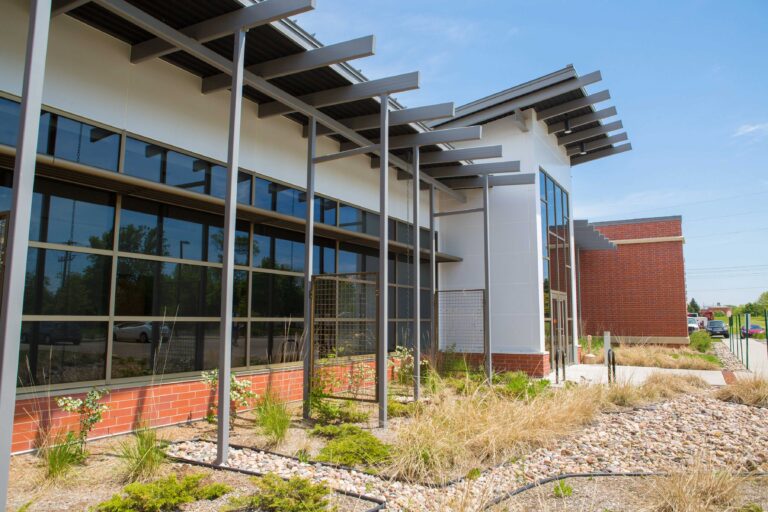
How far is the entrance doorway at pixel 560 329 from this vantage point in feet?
46.0

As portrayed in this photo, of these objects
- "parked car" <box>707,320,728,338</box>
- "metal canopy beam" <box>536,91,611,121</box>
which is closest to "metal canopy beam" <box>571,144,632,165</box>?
"metal canopy beam" <box>536,91,611,121</box>

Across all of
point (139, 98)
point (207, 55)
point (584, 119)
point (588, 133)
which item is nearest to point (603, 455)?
point (207, 55)

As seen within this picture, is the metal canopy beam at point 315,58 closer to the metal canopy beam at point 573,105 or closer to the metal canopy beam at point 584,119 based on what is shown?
the metal canopy beam at point 573,105

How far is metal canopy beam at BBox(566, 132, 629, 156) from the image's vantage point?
53.0ft

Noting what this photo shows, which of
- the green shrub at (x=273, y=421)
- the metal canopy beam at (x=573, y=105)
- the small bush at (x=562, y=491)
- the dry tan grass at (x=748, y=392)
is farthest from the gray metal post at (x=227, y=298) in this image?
the metal canopy beam at (x=573, y=105)

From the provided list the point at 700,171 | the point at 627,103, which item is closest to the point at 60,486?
the point at 627,103

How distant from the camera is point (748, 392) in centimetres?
905

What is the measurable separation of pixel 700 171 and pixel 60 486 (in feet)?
148

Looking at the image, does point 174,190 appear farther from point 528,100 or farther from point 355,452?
point 528,100

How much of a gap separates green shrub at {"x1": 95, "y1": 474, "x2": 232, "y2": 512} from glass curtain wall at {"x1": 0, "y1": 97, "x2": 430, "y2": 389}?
2315mm

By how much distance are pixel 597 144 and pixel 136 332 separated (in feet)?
47.2

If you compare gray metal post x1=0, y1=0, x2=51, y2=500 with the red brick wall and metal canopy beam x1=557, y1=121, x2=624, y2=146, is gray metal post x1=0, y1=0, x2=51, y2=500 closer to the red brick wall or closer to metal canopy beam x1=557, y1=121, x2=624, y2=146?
metal canopy beam x1=557, y1=121, x2=624, y2=146

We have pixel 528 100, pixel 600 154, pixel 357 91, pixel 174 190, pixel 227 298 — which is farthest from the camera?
pixel 600 154

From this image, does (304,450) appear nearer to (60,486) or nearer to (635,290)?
(60,486)
